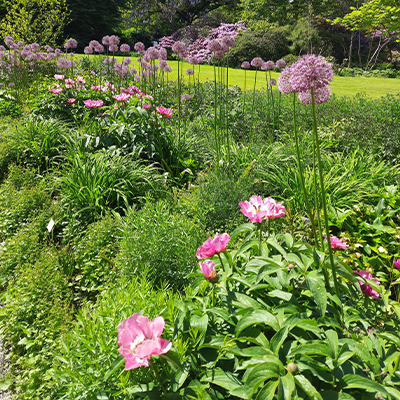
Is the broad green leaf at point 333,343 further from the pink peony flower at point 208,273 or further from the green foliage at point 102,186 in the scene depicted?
the green foliage at point 102,186

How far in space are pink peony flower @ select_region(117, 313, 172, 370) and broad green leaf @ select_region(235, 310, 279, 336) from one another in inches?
11.8

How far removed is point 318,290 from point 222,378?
0.49m

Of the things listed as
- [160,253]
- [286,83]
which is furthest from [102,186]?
[286,83]

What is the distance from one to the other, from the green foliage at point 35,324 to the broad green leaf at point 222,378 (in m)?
0.80

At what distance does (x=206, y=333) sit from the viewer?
1.31 m

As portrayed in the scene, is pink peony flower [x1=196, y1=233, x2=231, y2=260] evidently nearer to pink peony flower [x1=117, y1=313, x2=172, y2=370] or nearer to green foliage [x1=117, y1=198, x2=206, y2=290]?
pink peony flower [x1=117, y1=313, x2=172, y2=370]

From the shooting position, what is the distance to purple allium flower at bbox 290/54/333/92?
121cm

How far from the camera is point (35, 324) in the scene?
188 centimetres

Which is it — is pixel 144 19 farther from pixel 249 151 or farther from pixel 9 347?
pixel 9 347

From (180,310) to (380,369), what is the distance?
0.79 m

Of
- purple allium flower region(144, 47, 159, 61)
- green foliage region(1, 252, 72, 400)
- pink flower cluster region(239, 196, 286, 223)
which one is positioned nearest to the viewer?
pink flower cluster region(239, 196, 286, 223)

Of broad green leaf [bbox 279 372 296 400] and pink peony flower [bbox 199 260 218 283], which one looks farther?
pink peony flower [bbox 199 260 218 283]

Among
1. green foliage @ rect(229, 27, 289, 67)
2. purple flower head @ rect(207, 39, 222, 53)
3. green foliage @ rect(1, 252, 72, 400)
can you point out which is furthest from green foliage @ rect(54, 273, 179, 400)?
green foliage @ rect(229, 27, 289, 67)

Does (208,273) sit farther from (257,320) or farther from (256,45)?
(256,45)
